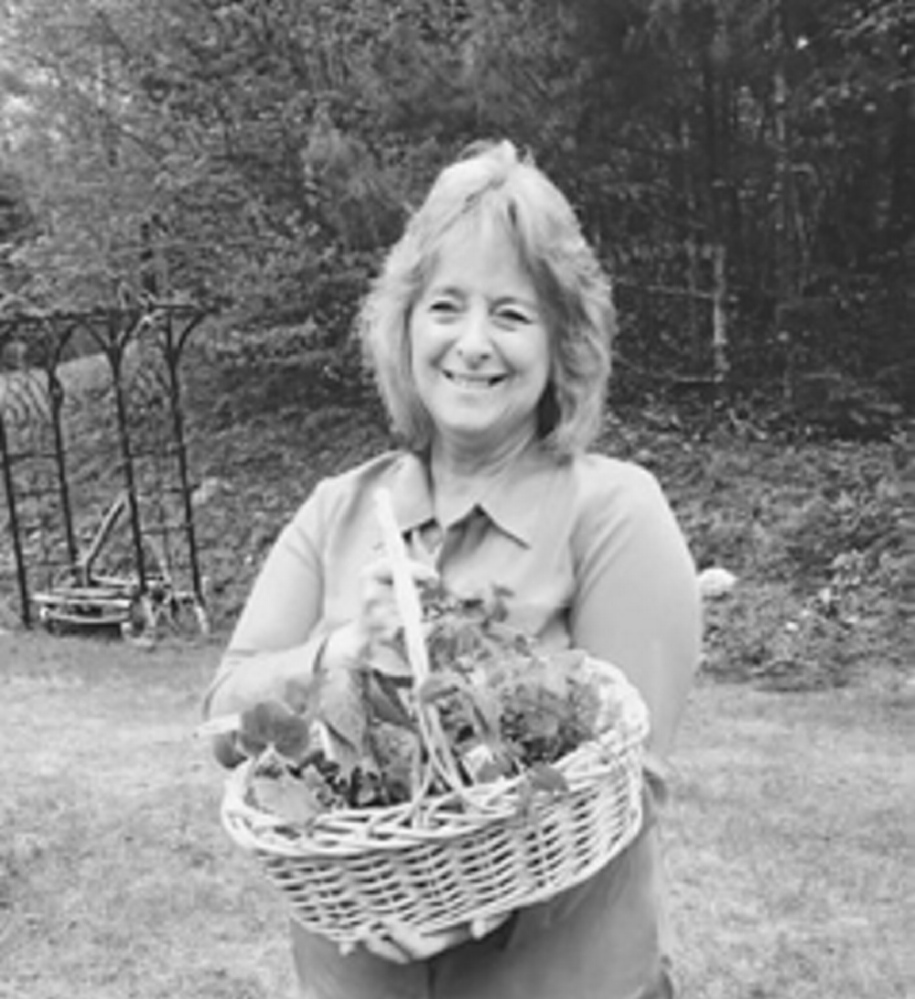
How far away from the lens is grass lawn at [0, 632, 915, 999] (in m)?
3.13

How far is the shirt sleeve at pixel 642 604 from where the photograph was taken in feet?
4.16

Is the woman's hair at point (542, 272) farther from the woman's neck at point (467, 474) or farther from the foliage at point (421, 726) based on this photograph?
the foliage at point (421, 726)

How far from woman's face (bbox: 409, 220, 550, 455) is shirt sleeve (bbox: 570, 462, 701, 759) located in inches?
6.0

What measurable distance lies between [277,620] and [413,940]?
41 cm

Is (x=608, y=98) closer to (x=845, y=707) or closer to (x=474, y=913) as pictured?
(x=845, y=707)

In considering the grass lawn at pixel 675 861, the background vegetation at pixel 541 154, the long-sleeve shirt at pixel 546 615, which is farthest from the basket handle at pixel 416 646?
the background vegetation at pixel 541 154

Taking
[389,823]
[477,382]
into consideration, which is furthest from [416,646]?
[477,382]

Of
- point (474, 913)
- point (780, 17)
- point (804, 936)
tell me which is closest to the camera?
point (474, 913)

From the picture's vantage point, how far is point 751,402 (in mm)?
9281

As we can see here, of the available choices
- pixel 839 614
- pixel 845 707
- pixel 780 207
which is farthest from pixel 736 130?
pixel 845 707

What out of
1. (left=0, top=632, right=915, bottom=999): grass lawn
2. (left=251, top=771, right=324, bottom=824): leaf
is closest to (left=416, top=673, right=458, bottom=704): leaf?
(left=251, top=771, right=324, bottom=824): leaf

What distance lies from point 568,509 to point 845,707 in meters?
4.52

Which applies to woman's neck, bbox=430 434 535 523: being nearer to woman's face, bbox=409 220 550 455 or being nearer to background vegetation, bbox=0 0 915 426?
woman's face, bbox=409 220 550 455

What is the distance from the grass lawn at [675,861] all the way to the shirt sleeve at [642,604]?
6.43 ft
